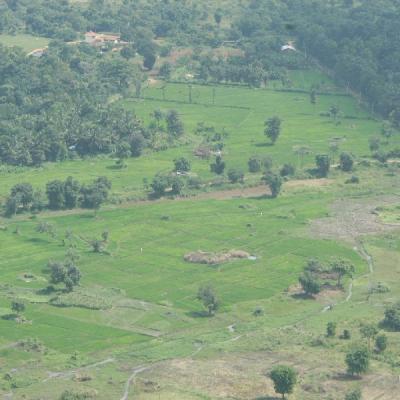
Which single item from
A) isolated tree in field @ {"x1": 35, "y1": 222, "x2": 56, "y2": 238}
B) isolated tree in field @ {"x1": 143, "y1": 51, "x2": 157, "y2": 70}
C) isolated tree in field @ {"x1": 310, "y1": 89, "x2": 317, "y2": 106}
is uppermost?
isolated tree in field @ {"x1": 143, "y1": 51, "x2": 157, "y2": 70}

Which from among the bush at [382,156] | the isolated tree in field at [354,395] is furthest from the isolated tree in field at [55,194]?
the isolated tree in field at [354,395]

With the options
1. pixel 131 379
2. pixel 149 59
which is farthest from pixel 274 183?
pixel 149 59

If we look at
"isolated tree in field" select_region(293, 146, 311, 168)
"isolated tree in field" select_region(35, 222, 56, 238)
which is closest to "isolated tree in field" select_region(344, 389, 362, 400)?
"isolated tree in field" select_region(35, 222, 56, 238)

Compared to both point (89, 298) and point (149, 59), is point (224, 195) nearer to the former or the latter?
point (89, 298)

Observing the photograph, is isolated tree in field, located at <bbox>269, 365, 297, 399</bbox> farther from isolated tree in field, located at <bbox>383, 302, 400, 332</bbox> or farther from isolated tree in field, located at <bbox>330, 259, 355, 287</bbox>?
isolated tree in field, located at <bbox>330, 259, 355, 287</bbox>

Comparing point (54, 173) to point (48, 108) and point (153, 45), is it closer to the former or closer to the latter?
point (48, 108)

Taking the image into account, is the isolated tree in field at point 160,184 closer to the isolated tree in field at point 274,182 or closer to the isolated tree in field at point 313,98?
the isolated tree in field at point 274,182
